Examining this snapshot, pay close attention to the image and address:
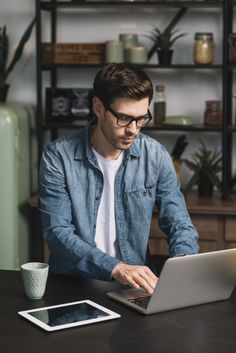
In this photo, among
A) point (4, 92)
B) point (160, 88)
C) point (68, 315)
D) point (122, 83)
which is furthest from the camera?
point (4, 92)

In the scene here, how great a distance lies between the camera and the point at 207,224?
4.02 meters

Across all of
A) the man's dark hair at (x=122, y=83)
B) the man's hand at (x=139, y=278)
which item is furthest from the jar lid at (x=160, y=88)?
the man's hand at (x=139, y=278)

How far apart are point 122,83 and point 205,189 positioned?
1.74m

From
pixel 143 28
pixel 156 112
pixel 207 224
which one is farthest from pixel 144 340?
pixel 143 28

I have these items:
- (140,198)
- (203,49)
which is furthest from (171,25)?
(140,198)

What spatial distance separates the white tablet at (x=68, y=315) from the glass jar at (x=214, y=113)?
2219mm

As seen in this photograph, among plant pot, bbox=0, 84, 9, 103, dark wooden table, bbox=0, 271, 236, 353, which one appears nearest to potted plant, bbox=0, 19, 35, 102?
plant pot, bbox=0, 84, 9, 103

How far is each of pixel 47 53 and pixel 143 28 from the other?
59cm

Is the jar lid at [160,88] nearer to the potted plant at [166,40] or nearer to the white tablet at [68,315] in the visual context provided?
the potted plant at [166,40]

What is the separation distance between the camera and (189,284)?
2.12 m

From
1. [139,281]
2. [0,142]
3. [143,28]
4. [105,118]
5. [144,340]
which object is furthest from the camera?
[143,28]

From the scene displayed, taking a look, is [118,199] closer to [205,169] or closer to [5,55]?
[205,169]

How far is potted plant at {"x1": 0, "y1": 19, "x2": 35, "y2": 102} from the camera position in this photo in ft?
14.2

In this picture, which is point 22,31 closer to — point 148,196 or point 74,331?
point 148,196
